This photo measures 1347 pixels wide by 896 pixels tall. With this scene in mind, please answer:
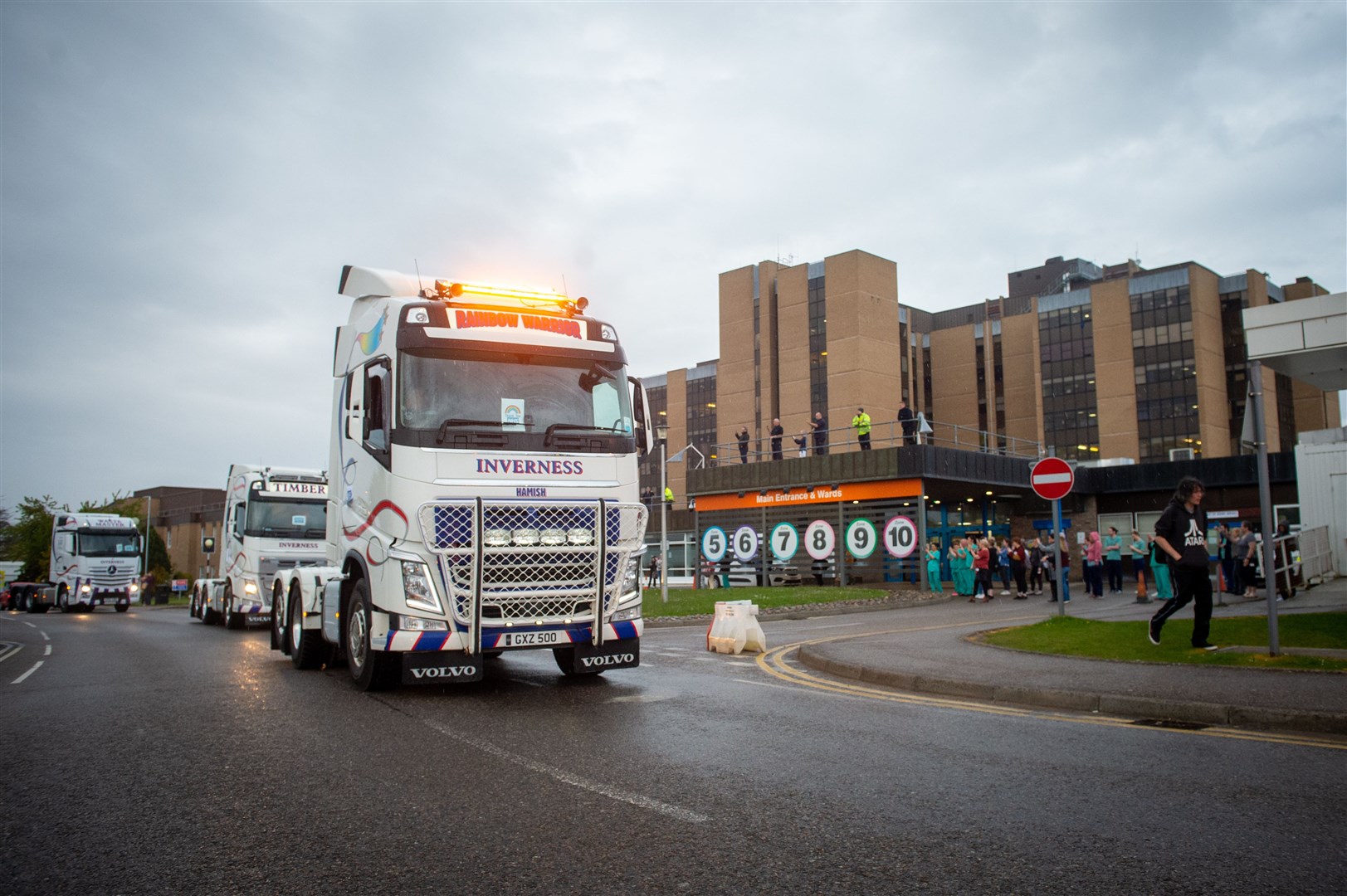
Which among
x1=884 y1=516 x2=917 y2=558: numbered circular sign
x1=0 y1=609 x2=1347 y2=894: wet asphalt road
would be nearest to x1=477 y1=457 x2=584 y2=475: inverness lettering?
x1=0 y1=609 x2=1347 y2=894: wet asphalt road

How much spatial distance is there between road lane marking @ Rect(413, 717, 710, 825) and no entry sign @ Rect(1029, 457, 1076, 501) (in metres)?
10.3

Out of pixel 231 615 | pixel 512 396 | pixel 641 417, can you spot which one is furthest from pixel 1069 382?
pixel 512 396

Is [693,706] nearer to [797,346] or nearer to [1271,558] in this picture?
[1271,558]

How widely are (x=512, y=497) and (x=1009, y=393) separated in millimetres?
73501

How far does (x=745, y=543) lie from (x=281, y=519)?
1777cm

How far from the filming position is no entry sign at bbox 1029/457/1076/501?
559 inches

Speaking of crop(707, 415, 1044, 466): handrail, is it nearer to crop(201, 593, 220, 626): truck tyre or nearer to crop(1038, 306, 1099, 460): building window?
crop(1038, 306, 1099, 460): building window

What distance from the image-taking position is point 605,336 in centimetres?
974

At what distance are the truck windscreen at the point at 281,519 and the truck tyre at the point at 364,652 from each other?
12.0 metres

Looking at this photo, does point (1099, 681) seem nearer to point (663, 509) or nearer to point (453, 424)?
point (453, 424)

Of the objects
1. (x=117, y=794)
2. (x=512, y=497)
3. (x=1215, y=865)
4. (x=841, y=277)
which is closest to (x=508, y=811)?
(x=117, y=794)

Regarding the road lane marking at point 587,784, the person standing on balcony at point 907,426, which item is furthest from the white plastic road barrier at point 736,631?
the person standing on balcony at point 907,426

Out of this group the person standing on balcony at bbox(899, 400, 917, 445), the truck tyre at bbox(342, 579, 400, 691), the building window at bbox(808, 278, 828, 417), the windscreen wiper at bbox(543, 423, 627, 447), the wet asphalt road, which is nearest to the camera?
the wet asphalt road

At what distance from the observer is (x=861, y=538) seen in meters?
31.4
